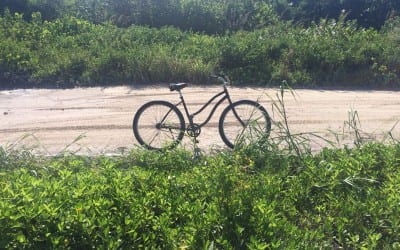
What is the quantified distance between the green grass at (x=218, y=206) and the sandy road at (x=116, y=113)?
8.36 feet

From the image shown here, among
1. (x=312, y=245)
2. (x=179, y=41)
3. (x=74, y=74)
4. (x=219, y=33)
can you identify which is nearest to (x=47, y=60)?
(x=74, y=74)

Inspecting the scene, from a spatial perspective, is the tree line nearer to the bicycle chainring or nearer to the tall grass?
the bicycle chainring

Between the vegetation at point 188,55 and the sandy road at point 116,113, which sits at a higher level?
the vegetation at point 188,55

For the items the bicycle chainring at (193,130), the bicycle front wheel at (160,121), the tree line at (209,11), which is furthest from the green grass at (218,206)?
the tree line at (209,11)

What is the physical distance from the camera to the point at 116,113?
10148 mm

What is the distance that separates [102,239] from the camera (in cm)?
368

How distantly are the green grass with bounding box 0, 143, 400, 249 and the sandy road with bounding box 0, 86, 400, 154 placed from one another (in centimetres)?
255

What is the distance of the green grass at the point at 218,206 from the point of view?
375 centimetres

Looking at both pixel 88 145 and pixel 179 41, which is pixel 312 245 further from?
pixel 179 41

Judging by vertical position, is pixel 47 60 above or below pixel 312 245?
above

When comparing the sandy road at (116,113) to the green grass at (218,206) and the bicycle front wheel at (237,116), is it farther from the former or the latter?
the green grass at (218,206)

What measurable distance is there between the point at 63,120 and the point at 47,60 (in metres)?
4.76

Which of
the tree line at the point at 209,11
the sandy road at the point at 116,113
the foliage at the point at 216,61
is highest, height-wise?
the tree line at the point at 209,11

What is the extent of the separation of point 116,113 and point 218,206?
6.32 metres
